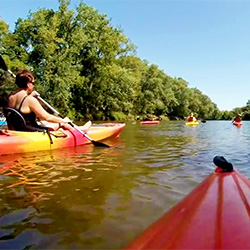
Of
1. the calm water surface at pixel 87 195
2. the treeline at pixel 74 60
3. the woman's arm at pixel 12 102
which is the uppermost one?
the treeline at pixel 74 60

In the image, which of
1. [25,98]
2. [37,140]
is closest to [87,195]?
[25,98]

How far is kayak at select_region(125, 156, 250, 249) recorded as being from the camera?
124 centimetres

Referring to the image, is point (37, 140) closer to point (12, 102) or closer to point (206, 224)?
point (12, 102)

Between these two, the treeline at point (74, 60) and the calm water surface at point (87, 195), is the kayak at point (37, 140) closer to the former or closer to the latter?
the calm water surface at point (87, 195)

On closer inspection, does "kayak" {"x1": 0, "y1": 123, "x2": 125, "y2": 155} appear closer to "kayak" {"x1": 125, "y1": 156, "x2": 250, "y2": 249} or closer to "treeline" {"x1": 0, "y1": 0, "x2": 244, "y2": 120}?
"kayak" {"x1": 125, "y1": 156, "x2": 250, "y2": 249}

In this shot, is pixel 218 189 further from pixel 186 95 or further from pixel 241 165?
pixel 186 95

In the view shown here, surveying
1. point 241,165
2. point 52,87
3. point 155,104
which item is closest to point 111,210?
point 241,165

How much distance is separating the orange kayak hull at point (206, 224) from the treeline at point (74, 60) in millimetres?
19266

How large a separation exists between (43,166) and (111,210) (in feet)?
7.26

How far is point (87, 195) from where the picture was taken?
2893 mm

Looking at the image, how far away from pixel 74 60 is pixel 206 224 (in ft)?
96.4

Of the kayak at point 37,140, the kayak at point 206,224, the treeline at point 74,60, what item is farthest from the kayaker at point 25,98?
the treeline at point 74,60

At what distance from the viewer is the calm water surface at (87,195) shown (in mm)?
1958

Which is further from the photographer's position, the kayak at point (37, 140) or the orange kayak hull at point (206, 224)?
the kayak at point (37, 140)
